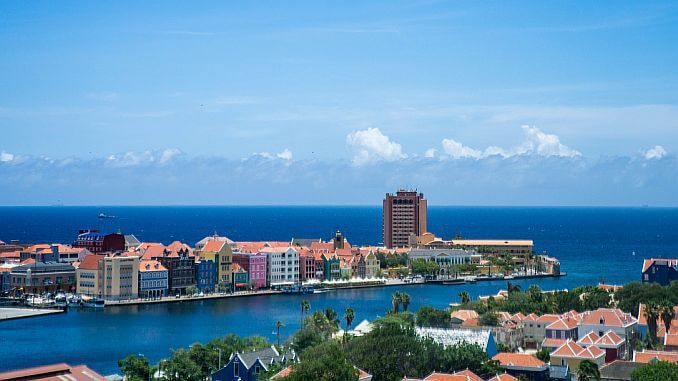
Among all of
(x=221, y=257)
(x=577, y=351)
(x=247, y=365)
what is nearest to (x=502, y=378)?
(x=577, y=351)

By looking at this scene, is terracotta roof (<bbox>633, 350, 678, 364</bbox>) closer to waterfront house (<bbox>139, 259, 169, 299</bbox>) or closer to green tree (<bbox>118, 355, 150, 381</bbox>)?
green tree (<bbox>118, 355, 150, 381</bbox>)

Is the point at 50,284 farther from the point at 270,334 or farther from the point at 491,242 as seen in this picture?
the point at 491,242

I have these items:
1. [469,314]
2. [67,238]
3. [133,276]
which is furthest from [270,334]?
[67,238]

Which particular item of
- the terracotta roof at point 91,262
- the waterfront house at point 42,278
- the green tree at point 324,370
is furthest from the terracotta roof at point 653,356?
the waterfront house at point 42,278

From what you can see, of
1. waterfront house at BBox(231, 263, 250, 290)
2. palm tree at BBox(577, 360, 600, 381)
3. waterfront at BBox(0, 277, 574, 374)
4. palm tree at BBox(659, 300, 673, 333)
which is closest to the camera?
palm tree at BBox(577, 360, 600, 381)

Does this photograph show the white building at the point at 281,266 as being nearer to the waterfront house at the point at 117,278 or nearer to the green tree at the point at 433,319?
the waterfront house at the point at 117,278

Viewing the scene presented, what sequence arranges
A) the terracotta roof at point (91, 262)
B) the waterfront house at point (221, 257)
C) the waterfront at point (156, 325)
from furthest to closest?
1. the waterfront house at point (221, 257)
2. the terracotta roof at point (91, 262)
3. the waterfront at point (156, 325)

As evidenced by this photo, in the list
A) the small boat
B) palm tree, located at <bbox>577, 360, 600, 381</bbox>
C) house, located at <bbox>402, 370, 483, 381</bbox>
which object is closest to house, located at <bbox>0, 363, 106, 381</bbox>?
house, located at <bbox>402, 370, 483, 381</bbox>
